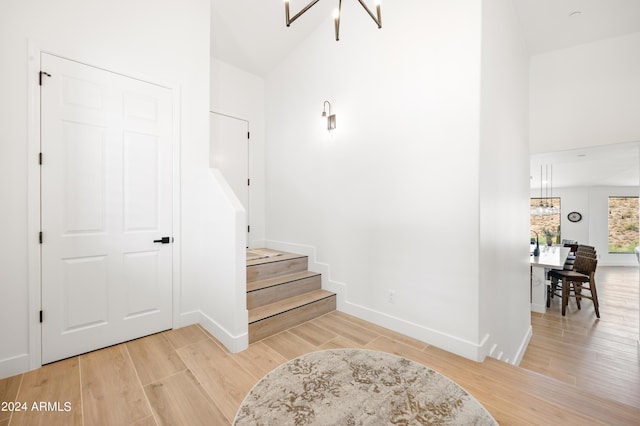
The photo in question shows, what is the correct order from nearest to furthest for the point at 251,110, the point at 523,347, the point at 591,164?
1. the point at 523,347
2. the point at 251,110
3. the point at 591,164

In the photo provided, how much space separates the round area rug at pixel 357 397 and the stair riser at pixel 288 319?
0.58m

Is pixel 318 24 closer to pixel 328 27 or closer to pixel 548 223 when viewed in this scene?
pixel 328 27

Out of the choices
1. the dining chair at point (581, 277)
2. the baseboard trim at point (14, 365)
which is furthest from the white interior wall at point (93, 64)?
the dining chair at point (581, 277)

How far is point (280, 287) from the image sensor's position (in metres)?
3.14

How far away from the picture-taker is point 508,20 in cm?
289

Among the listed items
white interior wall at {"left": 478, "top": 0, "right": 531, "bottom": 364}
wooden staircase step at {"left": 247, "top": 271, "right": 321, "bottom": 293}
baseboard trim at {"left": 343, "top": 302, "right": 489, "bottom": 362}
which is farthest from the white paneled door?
white interior wall at {"left": 478, "top": 0, "right": 531, "bottom": 364}

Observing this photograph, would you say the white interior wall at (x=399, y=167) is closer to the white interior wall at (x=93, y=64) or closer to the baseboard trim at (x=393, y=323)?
the baseboard trim at (x=393, y=323)

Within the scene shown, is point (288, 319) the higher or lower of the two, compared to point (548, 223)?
lower

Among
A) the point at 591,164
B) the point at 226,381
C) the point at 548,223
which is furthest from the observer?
the point at 548,223

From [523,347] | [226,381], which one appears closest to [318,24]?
[226,381]

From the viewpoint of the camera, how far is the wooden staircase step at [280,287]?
2.91 m

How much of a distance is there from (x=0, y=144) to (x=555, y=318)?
7402 mm

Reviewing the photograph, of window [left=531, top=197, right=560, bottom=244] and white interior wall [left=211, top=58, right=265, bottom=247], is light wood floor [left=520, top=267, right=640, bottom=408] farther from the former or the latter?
window [left=531, top=197, right=560, bottom=244]

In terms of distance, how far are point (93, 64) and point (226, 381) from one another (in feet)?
9.33
